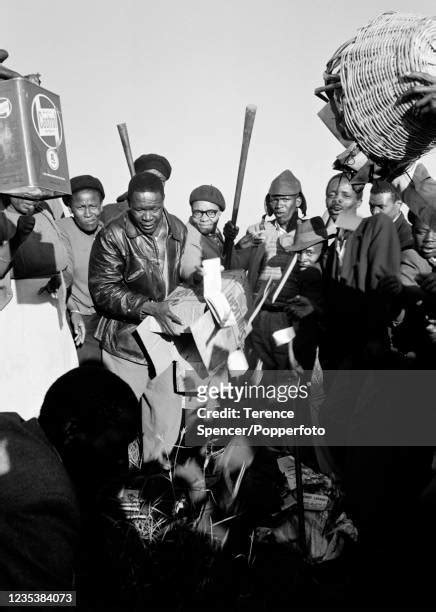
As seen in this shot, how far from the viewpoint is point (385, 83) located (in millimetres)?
2900

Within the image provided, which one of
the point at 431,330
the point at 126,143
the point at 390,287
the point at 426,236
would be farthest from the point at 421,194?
the point at 126,143

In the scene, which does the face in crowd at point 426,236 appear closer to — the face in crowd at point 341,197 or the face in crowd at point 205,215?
the face in crowd at point 341,197

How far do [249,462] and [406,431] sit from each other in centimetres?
91

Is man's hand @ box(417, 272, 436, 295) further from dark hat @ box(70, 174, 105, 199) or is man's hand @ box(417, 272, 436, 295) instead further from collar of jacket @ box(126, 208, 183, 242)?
dark hat @ box(70, 174, 105, 199)

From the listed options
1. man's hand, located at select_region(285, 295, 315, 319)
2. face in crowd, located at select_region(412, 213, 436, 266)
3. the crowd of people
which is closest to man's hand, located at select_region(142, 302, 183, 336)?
the crowd of people

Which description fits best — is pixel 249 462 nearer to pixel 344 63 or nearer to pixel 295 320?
pixel 295 320

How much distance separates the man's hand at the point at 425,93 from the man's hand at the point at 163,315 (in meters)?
1.97

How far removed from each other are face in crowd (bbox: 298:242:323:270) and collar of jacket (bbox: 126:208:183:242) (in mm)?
934

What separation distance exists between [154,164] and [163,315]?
82.0 inches

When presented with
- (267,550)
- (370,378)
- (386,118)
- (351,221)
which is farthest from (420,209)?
(267,550)

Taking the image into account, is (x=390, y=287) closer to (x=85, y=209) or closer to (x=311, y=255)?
(x=311, y=255)

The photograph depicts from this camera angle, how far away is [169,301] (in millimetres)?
4449

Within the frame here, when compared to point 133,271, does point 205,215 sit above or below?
above

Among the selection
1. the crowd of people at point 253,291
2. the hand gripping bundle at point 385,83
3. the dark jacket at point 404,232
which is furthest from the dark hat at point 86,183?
the hand gripping bundle at point 385,83
